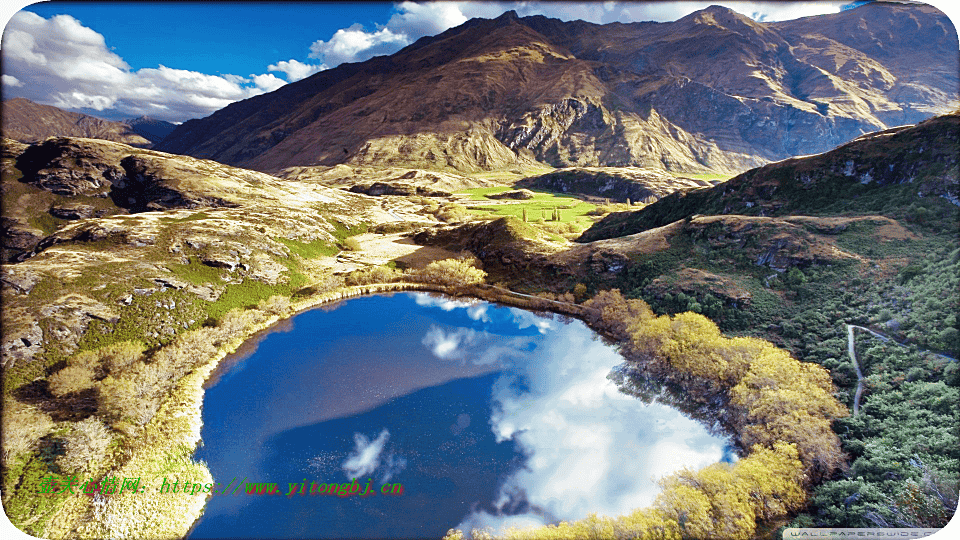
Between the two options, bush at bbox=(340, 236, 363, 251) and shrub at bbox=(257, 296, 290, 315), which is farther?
bush at bbox=(340, 236, 363, 251)

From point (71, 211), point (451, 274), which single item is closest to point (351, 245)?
point (451, 274)

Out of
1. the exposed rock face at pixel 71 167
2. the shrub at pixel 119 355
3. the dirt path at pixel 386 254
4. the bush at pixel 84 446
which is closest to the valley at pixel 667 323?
the bush at pixel 84 446

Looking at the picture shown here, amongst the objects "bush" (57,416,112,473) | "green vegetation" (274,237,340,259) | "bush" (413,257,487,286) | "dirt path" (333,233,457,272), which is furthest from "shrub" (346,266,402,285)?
"bush" (57,416,112,473)

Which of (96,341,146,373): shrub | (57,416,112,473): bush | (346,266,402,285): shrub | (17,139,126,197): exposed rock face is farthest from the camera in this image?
(17,139,126,197): exposed rock face

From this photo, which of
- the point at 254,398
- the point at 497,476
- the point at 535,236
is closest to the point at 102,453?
the point at 254,398

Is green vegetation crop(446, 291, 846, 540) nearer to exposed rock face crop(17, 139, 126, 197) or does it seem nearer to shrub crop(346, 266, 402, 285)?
shrub crop(346, 266, 402, 285)

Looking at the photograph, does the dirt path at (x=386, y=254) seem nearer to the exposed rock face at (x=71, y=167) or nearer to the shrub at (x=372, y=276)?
the shrub at (x=372, y=276)

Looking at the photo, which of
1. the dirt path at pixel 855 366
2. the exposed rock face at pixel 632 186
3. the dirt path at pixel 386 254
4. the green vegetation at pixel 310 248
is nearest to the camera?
the dirt path at pixel 855 366
